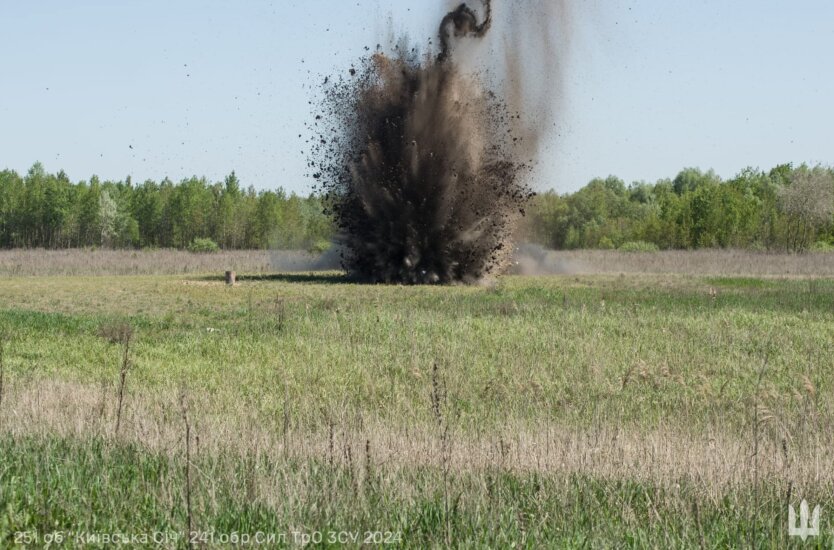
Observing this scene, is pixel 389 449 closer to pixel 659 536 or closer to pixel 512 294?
pixel 659 536

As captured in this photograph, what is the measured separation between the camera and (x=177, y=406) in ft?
41.6

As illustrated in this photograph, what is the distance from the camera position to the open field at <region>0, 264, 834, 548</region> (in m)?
7.29

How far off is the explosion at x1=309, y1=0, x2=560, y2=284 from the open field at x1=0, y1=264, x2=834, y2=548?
853cm

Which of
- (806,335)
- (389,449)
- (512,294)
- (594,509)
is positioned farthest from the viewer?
(512,294)

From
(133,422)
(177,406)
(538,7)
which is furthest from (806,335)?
(538,7)

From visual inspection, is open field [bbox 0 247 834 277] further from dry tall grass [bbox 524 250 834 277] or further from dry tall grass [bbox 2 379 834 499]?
dry tall grass [bbox 2 379 834 499]

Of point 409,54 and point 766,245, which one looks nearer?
point 409,54

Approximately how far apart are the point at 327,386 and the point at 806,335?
450 inches

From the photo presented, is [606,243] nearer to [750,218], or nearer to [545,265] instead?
[750,218]

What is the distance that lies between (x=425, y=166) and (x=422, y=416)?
25.5 meters

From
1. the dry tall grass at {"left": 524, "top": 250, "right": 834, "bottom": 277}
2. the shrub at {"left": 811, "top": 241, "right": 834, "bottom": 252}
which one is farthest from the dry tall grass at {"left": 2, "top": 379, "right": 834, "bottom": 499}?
the shrub at {"left": 811, "top": 241, "right": 834, "bottom": 252}

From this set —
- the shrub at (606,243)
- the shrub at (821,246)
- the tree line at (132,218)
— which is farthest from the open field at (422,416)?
the tree line at (132,218)

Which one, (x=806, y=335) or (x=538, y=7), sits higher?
(x=538, y=7)

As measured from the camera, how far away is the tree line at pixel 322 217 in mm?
82625
